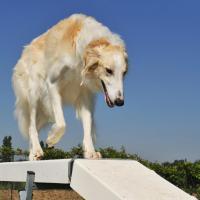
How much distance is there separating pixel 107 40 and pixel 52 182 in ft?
6.72

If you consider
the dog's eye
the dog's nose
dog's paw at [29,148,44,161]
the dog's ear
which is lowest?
dog's paw at [29,148,44,161]

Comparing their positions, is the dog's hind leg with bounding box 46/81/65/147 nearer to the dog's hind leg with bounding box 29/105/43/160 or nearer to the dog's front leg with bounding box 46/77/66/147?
the dog's front leg with bounding box 46/77/66/147

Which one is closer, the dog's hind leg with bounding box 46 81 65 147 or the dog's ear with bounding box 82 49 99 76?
the dog's ear with bounding box 82 49 99 76

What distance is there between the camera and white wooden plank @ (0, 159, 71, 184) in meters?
5.29

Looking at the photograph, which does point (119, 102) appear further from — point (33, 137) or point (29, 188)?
point (33, 137)

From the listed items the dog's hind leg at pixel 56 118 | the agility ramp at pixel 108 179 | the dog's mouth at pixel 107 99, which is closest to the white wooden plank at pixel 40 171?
the agility ramp at pixel 108 179

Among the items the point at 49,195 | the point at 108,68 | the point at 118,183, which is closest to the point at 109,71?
the point at 108,68

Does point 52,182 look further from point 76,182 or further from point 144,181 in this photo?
point 144,181

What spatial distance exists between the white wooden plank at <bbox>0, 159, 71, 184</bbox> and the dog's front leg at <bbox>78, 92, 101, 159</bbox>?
903 millimetres

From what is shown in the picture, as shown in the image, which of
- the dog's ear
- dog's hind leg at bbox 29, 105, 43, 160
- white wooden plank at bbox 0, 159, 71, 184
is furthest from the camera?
dog's hind leg at bbox 29, 105, 43, 160

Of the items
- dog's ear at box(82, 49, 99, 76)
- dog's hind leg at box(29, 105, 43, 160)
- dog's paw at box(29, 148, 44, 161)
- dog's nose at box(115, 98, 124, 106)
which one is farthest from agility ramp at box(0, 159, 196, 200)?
dog's hind leg at box(29, 105, 43, 160)

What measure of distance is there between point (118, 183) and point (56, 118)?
2627mm

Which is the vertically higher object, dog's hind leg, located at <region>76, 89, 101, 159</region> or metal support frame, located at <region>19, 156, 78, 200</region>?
dog's hind leg, located at <region>76, 89, 101, 159</region>

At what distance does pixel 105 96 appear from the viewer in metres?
6.47
